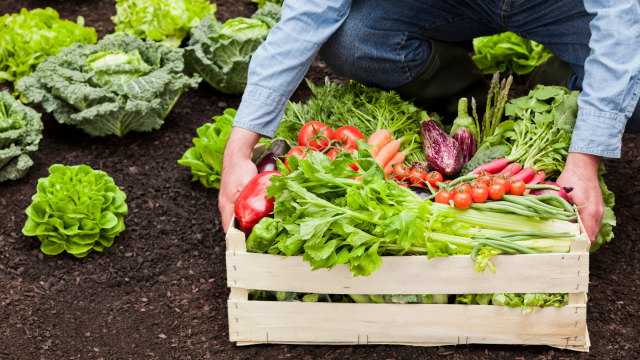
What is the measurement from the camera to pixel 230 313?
6.64 feet

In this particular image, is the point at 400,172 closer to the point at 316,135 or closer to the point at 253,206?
the point at 316,135

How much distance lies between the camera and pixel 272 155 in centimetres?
240

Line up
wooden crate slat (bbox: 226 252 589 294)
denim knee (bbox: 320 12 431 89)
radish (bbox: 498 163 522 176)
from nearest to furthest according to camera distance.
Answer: wooden crate slat (bbox: 226 252 589 294) → radish (bbox: 498 163 522 176) → denim knee (bbox: 320 12 431 89)

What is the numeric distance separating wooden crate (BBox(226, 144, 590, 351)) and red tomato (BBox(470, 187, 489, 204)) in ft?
0.69

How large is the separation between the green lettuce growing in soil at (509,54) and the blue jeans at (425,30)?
2.43 feet

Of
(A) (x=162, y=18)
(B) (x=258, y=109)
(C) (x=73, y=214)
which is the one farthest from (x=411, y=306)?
(A) (x=162, y=18)

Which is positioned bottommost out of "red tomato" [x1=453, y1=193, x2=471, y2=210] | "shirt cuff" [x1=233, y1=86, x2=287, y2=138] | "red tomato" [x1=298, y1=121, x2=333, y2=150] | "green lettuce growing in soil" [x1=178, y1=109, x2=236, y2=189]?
"green lettuce growing in soil" [x1=178, y1=109, x2=236, y2=189]

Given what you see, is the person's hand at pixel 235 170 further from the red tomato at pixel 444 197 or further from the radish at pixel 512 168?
the radish at pixel 512 168

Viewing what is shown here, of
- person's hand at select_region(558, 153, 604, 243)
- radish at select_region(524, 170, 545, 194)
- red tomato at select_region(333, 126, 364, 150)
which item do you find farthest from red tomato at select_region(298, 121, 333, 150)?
person's hand at select_region(558, 153, 604, 243)

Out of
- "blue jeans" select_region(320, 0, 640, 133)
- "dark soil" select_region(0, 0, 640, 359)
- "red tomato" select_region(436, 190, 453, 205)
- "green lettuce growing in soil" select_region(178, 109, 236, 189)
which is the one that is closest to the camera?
"red tomato" select_region(436, 190, 453, 205)

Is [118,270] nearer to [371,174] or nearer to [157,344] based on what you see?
[157,344]

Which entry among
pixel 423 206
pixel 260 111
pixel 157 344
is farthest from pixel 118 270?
pixel 423 206

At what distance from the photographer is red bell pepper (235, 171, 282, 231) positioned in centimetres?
195

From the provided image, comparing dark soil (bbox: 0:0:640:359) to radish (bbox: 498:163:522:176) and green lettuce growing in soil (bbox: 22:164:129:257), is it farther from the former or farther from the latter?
radish (bbox: 498:163:522:176)
